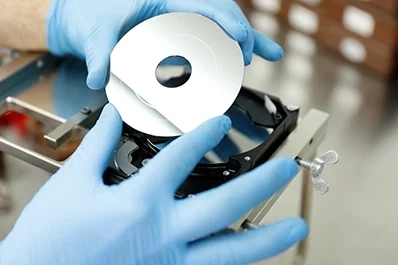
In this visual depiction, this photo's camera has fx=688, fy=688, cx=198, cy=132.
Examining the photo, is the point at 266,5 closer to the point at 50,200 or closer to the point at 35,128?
the point at 35,128

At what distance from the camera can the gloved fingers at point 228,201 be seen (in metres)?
0.63

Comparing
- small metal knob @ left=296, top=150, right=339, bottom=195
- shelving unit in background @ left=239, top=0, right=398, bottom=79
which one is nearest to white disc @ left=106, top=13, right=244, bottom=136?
small metal knob @ left=296, top=150, right=339, bottom=195

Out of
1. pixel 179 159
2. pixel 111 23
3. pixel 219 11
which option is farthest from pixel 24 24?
pixel 179 159

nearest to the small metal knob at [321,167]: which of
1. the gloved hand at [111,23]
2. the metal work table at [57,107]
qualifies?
the metal work table at [57,107]

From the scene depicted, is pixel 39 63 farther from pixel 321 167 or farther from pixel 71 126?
pixel 321 167

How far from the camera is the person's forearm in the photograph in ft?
3.16

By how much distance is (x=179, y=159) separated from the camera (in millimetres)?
656

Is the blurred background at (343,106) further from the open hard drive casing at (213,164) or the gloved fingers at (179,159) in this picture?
the gloved fingers at (179,159)

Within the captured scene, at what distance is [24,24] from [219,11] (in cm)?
33

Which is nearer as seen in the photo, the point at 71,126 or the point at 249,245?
the point at 249,245

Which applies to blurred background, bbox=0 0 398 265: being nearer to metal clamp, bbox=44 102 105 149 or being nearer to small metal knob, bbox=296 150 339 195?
metal clamp, bbox=44 102 105 149

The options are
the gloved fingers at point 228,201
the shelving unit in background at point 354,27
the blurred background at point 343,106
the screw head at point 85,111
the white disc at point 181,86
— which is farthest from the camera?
the shelving unit in background at point 354,27

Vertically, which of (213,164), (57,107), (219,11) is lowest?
(57,107)

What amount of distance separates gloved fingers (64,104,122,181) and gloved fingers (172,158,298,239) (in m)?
0.11
